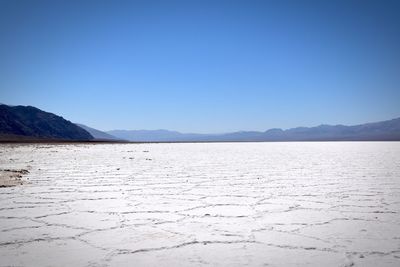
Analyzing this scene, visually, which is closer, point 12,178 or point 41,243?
point 41,243

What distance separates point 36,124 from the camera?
201 ft

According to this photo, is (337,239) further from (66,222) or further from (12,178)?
(12,178)

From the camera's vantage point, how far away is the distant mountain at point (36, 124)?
51.7 metres

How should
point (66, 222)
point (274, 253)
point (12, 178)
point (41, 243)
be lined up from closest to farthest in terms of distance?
point (274, 253) → point (41, 243) → point (66, 222) → point (12, 178)

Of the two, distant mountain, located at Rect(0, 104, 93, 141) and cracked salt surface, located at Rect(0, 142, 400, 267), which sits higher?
distant mountain, located at Rect(0, 104, 93, 141)

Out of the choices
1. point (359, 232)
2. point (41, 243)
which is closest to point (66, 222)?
point (41, 243)

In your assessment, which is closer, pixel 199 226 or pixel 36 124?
pixel 199 226

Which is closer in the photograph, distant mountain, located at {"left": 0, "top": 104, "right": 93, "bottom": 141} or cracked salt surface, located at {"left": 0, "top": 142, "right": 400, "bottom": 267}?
cracked salt surface, located at {"left": 0, "top": 142, "right": 400, "bottom": 267}

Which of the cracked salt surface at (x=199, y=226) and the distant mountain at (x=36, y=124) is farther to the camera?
the distant mountain at (x=36, y=124)

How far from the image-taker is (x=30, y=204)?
2693 millimetres

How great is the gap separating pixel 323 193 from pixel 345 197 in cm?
26

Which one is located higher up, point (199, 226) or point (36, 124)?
point (36, 124)

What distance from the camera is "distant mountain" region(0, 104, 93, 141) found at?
5166 centimetres

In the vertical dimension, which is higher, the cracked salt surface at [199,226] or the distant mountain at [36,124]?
the distant mountain at [36,124]
